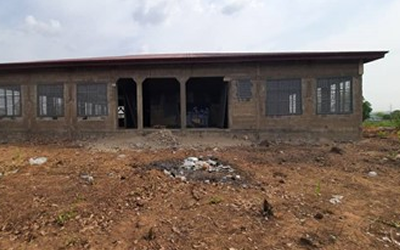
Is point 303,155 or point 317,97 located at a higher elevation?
point 317,97

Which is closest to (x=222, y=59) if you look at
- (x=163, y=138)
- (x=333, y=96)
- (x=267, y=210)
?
(x=163, y=138)

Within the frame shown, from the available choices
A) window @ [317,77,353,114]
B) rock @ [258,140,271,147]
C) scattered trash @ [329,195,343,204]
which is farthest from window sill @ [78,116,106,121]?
scattered trash @ [329,195,343,204]

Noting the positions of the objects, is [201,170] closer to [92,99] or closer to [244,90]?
[244,90]

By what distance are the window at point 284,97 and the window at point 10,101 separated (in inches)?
454

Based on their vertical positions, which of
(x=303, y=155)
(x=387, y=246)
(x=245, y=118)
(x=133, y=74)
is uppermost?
(x=133, y=74)

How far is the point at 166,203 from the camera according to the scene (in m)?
7.12

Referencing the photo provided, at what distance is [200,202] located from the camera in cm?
711

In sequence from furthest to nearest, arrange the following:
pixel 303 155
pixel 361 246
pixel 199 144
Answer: pixel 199 144
pixel 303 155
pixel 361 246

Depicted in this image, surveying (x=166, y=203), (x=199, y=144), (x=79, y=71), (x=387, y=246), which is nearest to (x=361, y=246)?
(x=387, y=246)

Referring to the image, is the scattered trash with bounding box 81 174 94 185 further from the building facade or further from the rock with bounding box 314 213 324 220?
the building facade

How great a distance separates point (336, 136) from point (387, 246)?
10177mm

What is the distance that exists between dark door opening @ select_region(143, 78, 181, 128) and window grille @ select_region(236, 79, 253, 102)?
5.91 m

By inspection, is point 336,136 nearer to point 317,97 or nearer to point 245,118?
point 317,97

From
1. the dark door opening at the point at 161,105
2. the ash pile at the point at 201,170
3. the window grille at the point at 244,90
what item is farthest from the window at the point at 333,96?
the dark door opening at the point at 161,105
